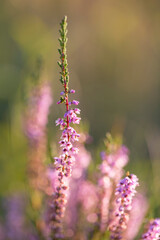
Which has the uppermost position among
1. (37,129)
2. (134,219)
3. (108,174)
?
(37,129)

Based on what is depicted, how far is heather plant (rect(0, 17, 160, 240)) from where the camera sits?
708 mm

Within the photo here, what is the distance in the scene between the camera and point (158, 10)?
157 inches

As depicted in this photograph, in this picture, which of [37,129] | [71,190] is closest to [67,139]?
[71,190]

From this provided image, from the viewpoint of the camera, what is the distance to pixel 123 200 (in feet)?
2.45

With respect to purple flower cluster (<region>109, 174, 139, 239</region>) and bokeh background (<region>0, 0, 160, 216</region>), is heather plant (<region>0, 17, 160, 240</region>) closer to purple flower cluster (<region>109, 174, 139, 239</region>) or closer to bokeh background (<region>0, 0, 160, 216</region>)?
purple flower cluster (<region>109, 174, 139, 239</region>)

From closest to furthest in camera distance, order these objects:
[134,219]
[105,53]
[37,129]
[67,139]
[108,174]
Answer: [67,139] → [108,174] → [134,219] → [37,129] → [105,53]

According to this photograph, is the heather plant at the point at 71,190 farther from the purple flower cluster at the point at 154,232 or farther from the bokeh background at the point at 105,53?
the bokeh background at the point at 105,53

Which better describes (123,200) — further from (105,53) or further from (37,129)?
(105,53)

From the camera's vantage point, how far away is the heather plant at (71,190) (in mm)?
708

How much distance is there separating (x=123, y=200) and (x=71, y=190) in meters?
0.35

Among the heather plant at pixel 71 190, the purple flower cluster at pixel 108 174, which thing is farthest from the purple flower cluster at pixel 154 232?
the purple flower cluster at pixel 108 174

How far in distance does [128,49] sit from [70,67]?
76cm

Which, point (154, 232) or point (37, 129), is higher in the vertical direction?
point (37, 129)

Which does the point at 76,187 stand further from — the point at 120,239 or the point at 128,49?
the point at 128,49
